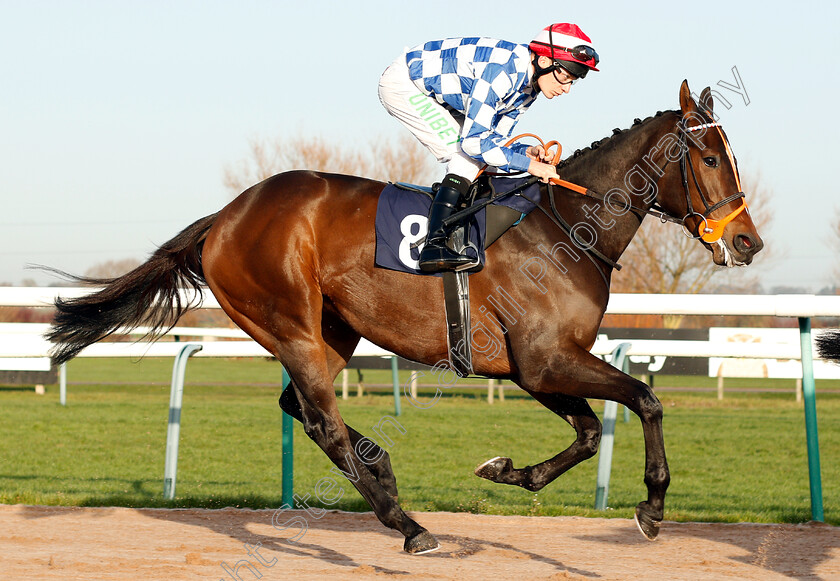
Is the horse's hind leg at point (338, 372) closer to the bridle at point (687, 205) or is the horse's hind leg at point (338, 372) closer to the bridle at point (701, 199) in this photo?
the bridle at point (687, 205)

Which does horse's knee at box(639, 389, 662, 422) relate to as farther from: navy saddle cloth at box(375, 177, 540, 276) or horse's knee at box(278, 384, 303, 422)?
horse's knee at box(278, 384, 303, 422)

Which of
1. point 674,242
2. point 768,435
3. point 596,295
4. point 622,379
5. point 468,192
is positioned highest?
point 674,242

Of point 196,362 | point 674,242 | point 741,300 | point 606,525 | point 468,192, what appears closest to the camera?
point 468,192

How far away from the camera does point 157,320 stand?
465cm

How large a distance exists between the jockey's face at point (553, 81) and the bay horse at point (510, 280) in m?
0.28

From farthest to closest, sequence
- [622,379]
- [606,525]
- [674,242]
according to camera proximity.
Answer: [674,242] < [606,525] < [622,379]

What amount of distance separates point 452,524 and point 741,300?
1864mm

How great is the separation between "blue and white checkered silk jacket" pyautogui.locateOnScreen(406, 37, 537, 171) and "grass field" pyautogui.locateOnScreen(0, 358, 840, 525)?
82.4 inches

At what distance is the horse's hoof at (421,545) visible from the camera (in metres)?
3.70

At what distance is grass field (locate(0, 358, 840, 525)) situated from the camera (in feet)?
18.6

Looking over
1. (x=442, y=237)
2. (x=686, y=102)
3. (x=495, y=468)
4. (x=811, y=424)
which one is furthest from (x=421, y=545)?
(x=811, y=424)

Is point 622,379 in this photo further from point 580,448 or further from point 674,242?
point 674,242

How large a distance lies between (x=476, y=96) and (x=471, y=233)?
21.7 inches

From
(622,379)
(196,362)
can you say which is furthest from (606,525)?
(196,362)
